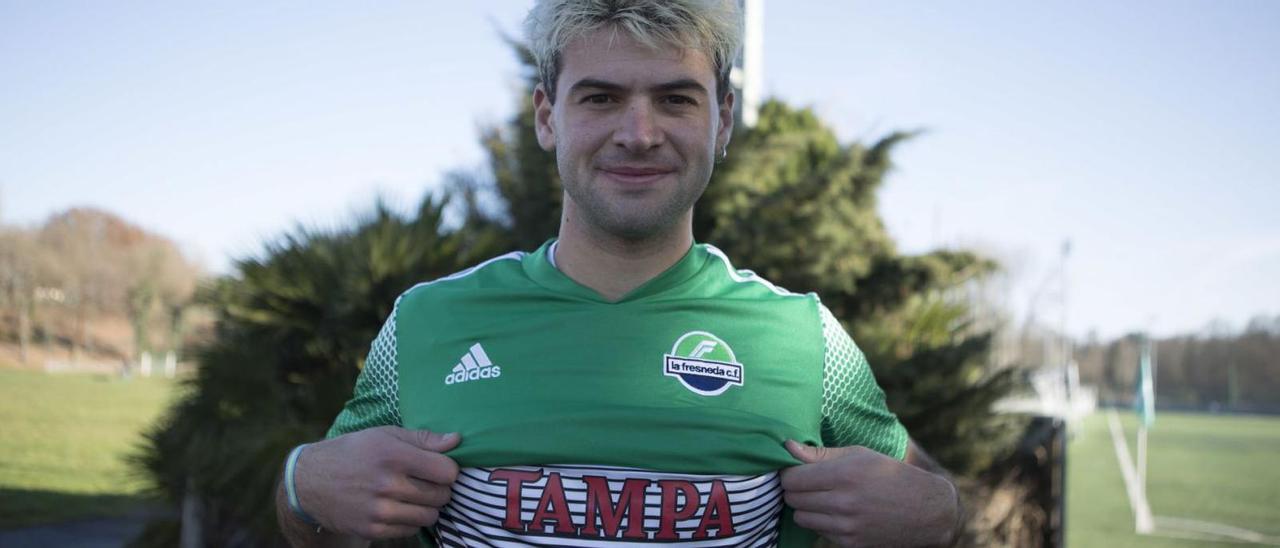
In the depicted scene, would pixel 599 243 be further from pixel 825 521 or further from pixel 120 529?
pixel 120 529

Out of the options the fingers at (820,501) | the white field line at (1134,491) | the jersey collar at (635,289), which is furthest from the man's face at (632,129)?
the white field line at (1134,491)

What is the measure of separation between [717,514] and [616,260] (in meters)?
0.53

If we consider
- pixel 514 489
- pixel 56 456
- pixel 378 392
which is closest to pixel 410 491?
pixel 514 489

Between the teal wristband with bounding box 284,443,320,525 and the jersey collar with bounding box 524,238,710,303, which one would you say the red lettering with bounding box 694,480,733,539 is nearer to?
the jersey collar with bounding box 524,238,710,303

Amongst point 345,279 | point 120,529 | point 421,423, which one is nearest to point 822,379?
point 421,423

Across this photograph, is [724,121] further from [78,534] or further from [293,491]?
[78,534]

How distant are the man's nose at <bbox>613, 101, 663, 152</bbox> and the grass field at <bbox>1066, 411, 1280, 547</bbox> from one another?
35.4ft

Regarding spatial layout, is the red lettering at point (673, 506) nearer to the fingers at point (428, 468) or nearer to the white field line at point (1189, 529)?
the fingers at point (428, 468)

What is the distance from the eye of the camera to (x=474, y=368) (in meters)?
1.76

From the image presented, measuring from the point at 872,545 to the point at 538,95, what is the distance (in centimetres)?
110

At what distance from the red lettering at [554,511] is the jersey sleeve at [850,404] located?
22.6 inches

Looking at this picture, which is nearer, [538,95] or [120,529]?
[538,95]

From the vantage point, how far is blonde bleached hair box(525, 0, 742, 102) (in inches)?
66.6

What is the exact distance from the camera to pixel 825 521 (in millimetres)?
1617
